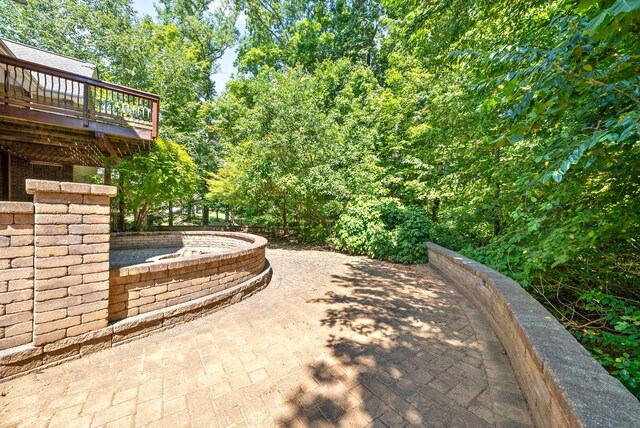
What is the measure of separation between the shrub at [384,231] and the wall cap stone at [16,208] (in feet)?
22.4

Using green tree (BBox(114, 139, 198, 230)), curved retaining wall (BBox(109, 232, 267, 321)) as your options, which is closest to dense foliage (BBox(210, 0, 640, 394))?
green tree (BBox(114, 139, 198, 230))

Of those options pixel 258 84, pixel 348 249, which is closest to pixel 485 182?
pixel 348 249

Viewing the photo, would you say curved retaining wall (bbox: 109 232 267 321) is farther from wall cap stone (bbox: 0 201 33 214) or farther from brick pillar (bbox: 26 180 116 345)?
wall cap stone (bbox: 0 201 33 214)

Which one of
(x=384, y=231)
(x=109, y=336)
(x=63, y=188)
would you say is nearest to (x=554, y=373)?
(x=109, y=336)

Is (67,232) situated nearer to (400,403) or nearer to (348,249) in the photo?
(400,403)

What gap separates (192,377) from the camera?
2.13m

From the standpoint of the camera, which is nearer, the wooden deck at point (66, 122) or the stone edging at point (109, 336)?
the stone edging at point (109, 336)

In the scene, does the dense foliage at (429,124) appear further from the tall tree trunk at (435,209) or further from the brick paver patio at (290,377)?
Answer: the brick paver patio at (290,377)

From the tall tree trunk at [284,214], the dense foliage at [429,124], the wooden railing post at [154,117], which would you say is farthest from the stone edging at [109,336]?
the tall tree trunk at [284,214]

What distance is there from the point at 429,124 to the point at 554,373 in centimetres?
930

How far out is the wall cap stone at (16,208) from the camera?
1955 mm

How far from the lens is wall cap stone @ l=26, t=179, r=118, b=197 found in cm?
202

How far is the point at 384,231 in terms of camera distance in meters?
7.31

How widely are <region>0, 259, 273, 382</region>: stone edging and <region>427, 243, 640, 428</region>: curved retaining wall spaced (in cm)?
351
